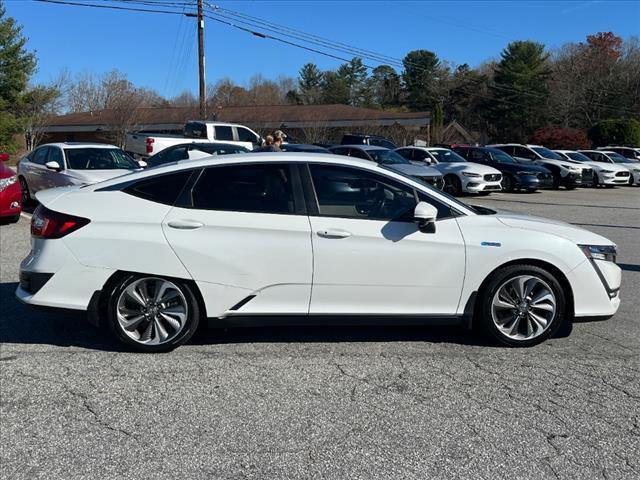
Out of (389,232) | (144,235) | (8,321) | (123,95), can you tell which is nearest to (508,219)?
(389,232)

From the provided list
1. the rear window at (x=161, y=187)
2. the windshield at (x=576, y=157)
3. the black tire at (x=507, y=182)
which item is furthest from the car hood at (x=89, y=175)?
the windshield at (x=576, y=157)

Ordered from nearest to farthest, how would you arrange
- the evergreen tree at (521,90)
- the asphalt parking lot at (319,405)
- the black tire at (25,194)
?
the asphalt parking lot at (319,405) < the black tire at (25,194) < the evergreen tree at (521,90)

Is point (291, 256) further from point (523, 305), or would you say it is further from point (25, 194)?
point (25, 194)

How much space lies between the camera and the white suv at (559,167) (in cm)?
2348

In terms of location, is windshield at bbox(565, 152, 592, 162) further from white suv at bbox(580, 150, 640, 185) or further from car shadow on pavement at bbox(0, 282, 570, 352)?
car shadow on pavement at bbox(0, 282, 570, 352)

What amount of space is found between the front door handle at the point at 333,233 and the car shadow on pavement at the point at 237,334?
2.91 feet

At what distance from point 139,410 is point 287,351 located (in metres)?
1.39

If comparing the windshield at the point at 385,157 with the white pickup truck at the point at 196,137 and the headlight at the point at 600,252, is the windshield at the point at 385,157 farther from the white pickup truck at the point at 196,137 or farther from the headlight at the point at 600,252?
the headlight at the point at 600,252

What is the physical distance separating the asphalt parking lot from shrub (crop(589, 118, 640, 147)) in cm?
4298

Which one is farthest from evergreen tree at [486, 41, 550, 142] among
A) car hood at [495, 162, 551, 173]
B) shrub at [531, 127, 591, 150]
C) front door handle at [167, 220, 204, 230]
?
front door handle at [167, 220, 204, 230]

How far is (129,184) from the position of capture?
4805 millimetres

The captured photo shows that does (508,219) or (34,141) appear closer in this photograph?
(508,219)

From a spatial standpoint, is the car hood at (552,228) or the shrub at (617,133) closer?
the car hood at (552,228)

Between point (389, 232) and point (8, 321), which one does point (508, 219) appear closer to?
point (389, 232)
